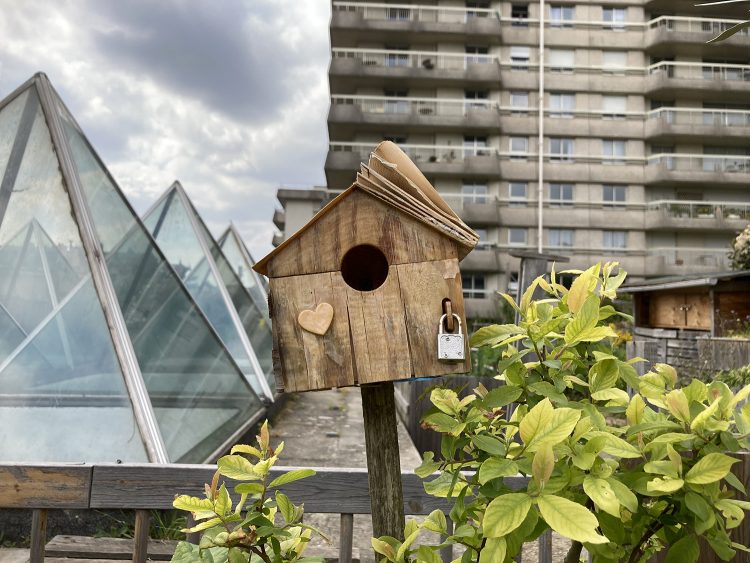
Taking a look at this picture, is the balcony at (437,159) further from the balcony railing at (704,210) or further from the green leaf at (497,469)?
the green leaf at (497,469)

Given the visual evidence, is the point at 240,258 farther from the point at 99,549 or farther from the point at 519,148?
the point at 519,148

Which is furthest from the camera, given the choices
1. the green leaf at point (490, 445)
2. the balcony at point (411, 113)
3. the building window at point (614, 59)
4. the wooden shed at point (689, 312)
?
the building window at point (614, 59)

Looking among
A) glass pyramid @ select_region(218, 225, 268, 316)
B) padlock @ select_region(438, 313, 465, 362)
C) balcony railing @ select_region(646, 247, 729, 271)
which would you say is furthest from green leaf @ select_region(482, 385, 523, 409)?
balcony railing @ select_region(646, 247, 729, 271)

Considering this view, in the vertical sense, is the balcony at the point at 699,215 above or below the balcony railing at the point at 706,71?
→ below

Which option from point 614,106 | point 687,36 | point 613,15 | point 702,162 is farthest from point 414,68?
point 702,162

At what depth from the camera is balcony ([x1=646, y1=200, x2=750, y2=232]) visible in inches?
1147

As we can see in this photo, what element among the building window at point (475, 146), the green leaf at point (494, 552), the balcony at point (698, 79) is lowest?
the green leaf at point (494, 552)

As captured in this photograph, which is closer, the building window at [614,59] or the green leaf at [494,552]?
the green leaf at [494,552]

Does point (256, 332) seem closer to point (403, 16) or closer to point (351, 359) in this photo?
point (351, 359)

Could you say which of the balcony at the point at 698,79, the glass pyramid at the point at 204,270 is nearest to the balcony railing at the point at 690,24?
the balcony at the point at 698,79

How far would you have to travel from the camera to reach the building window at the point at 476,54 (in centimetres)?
3012

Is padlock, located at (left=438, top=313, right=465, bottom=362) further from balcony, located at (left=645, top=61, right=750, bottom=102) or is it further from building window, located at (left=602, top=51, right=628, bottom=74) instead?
building window, located at (left=602, top=51, right=628, bottom=74)

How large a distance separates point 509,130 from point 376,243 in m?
31.7

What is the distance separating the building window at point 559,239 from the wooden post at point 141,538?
3045cm
